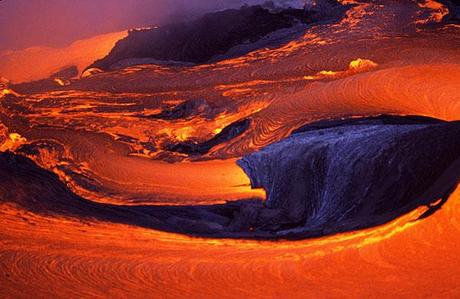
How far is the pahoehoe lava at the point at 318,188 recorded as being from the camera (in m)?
1.86

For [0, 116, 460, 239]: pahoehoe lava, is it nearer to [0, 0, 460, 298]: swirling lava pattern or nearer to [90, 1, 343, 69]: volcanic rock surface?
[0, 0, 460, 298]: swirling lava pattern

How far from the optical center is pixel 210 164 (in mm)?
3971

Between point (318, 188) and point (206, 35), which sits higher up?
point (206, 35)

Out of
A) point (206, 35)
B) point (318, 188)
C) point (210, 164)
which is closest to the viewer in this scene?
point (318, 188)

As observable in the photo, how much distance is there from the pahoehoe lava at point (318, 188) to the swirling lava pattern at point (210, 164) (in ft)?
0.10

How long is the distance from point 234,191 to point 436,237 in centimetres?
185

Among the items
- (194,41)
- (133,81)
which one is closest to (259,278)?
(133,81)

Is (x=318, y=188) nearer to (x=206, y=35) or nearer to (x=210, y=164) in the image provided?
(x=210, y=164)

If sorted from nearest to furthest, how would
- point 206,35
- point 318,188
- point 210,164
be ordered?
point 318,188, point 210,164, point 206,35

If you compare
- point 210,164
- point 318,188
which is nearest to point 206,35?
point 210,164

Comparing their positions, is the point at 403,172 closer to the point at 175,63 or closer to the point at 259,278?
the point at 259,278

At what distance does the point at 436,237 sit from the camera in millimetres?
1406

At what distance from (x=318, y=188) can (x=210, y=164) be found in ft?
4.49

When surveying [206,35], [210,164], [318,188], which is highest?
[206,35]
